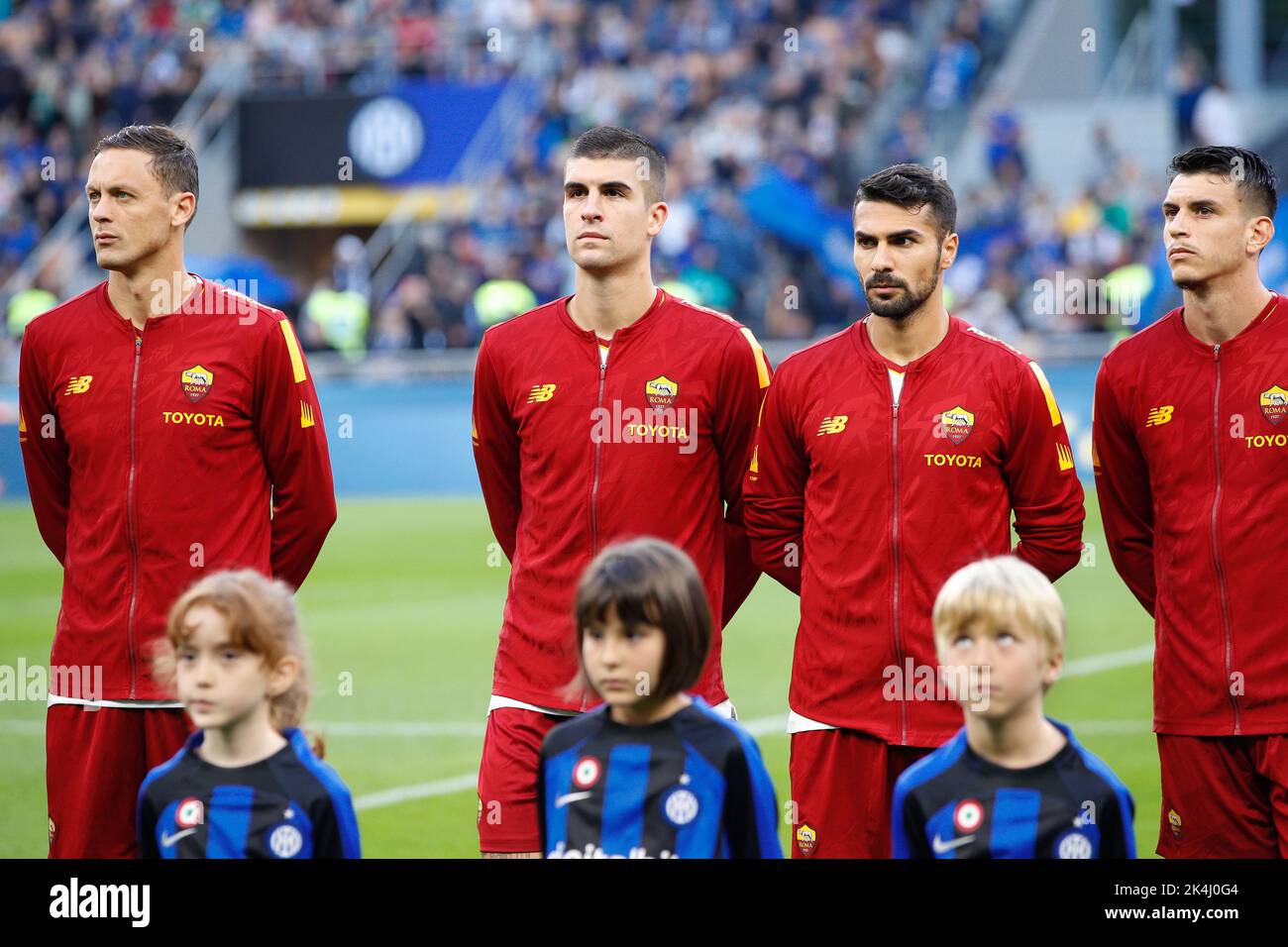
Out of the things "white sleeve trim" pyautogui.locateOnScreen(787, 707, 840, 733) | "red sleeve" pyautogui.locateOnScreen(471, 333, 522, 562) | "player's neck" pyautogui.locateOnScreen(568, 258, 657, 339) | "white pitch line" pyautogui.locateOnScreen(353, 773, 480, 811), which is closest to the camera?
"white sleeve trim" pyautogui.locateOnScreen(787, 707, 840, 733)

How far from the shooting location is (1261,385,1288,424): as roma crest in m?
5.20

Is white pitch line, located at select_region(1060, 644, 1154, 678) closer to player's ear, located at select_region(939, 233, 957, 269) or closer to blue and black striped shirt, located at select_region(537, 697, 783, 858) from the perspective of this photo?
player's ear, located at select_region(939, 233, 957, 269)

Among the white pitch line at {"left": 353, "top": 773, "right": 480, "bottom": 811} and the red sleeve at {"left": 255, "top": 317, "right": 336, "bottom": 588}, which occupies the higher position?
the red sleeve at {"left": 255, "top": 317, "right": 336, "bottom": 588}

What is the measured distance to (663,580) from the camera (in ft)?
13.9

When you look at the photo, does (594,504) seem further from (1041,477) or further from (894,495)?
(1041,477)

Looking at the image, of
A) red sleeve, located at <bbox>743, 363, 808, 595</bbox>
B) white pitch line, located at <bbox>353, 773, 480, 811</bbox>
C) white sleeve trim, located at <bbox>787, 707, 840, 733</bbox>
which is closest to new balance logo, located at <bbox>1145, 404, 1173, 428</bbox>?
red sleeve, located at <bbox>743, 363, 808, 595</bbox>

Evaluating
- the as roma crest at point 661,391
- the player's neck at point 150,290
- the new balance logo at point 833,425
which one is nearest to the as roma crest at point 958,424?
the new balance logo at point 833,425

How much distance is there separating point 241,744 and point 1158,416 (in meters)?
2.76

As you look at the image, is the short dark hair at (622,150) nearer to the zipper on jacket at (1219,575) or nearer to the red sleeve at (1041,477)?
the red sleeve at (1041,477)

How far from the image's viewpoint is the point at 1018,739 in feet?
13.8

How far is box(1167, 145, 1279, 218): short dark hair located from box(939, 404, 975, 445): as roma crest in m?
1.00

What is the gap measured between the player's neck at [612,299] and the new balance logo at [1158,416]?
1.53m

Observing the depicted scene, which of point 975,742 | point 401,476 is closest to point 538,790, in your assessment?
point 975,742

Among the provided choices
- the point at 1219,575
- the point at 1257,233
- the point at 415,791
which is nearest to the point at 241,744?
the point at 1219,575
